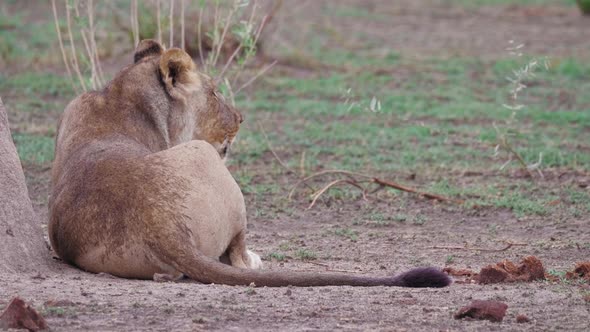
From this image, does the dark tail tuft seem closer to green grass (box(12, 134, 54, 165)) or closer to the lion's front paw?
the lion's front paw

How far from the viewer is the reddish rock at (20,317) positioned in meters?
3.76

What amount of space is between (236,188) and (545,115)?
6.48 m

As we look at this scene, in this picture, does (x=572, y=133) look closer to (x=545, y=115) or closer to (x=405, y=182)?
(x=545, y=115)

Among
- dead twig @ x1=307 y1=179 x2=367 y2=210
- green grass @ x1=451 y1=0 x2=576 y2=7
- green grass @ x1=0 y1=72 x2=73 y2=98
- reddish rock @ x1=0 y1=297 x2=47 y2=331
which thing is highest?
reddish rock @ x1=0 y1=297 x2=47 y2=331

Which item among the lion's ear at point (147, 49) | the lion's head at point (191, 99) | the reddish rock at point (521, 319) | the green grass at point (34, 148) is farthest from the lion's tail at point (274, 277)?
the green grass at point (34, 148)

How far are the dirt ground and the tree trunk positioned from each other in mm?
120

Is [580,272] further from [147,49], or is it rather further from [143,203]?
[147,49]

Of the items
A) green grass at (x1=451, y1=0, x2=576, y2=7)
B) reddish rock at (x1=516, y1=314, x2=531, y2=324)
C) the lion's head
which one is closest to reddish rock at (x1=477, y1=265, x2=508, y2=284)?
reddish rock at (x1=516, y1=314, x2=531, y2=324)

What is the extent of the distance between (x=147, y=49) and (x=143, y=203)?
4.96 ft

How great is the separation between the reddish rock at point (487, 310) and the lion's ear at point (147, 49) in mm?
2563

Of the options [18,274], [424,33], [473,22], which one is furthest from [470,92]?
[18,274]

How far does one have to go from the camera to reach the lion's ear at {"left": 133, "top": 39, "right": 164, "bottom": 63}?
6.05 meters

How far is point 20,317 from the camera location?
3.77 metres

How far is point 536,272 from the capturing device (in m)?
5.09
